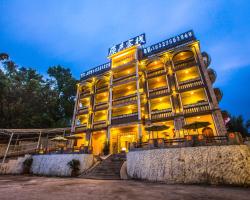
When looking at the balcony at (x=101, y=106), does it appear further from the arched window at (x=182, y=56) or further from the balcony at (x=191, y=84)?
the arched window at (x=182, y=56)

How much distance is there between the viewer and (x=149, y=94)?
22750 millimetres

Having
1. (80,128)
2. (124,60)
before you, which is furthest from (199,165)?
(124,60)

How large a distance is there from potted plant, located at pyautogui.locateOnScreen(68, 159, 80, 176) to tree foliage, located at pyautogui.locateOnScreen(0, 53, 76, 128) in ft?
55.4

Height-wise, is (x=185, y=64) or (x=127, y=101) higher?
(x=185, y=64)

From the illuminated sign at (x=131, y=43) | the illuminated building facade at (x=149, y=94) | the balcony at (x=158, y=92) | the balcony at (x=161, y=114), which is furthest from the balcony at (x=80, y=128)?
the illuminated sign at (x=131, y=43)

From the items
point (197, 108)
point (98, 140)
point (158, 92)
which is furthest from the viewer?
point (98, 140)

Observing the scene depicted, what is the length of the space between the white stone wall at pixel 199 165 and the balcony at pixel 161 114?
8252 mm

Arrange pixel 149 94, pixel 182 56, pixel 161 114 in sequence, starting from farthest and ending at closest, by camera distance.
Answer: pixel 182 56 → pixel 149 94 → pixel 161 114

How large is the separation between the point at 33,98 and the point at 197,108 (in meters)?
29.6

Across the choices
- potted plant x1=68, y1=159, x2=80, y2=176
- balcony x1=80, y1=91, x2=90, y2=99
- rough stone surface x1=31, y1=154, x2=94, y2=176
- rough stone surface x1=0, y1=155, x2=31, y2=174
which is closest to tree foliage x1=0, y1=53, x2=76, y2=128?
balcony x1=80, y1=91, x2=90, y2=99

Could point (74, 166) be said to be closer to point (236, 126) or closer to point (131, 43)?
point (131, 43)

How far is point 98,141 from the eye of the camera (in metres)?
26.3

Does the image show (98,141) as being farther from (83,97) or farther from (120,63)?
(120,63)

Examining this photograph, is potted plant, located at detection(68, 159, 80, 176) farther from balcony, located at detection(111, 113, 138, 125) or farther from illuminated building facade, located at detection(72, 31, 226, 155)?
balcony, located at detection(111, 113, 138, 125)
